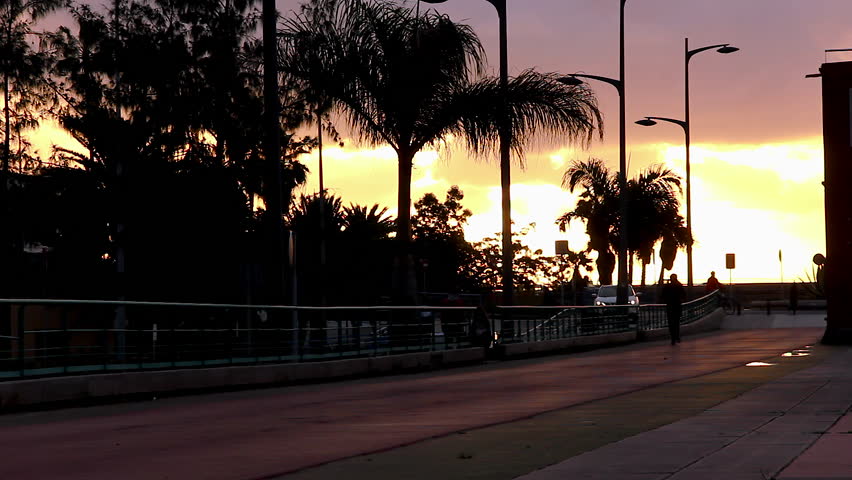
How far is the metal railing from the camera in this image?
626 inches

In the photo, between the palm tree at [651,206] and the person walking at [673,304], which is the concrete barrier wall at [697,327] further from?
the palm tree at [651,206]

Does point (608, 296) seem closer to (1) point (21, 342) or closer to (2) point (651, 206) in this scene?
(2) point (651, 206)

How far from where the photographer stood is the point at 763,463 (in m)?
8.84

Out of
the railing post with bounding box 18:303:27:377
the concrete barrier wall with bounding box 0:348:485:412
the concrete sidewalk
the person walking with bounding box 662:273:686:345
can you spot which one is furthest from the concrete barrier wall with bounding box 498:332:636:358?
the concrete sidewalk

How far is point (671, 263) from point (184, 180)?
4511cm

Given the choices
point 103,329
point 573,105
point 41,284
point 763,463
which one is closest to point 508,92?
point 573,105

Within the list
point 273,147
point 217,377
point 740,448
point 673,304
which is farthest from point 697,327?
point 740,448

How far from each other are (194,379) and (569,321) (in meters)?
18.2

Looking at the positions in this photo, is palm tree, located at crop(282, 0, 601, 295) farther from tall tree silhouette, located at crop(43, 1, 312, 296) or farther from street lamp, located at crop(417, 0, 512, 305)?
tall tree silhouette, located at crop(43, 1, 312, 296)

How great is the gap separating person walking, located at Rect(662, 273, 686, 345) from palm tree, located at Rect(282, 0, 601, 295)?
9581 mm

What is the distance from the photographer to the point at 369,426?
42.5ft

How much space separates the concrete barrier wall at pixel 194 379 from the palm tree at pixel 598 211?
171 feet

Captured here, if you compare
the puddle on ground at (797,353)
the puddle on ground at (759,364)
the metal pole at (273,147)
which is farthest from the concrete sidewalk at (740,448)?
the puddle on ground at (797,353)

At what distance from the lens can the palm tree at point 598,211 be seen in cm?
7794
